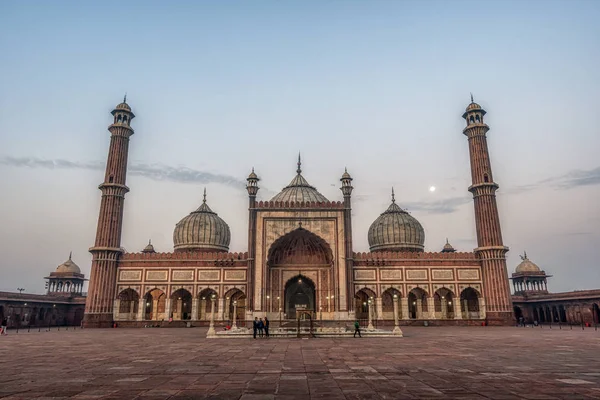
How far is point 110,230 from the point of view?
42.3 metres

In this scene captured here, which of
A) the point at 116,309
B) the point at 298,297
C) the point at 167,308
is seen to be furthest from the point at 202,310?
the point at 298,297

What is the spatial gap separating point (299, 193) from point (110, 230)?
21.1 m

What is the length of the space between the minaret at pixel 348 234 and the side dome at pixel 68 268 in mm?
43505

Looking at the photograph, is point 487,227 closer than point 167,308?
No

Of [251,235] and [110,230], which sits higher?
[110,230]

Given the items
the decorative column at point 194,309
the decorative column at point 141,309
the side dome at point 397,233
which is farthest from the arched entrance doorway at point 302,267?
the decorative column at point 141,309

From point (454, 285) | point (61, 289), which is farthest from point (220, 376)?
point (61, 289)

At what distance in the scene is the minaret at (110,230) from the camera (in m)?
40.4

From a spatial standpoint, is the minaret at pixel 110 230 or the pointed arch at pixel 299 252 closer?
the minaret at pixel 110 230

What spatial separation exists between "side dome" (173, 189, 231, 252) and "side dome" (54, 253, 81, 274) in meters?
20.1

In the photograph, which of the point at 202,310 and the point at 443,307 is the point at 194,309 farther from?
the point at 443,307

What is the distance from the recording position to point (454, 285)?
4294 centimetres

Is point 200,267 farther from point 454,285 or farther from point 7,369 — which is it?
point 7,369

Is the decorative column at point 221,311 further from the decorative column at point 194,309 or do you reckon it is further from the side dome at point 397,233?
the side dome at point 397,233
